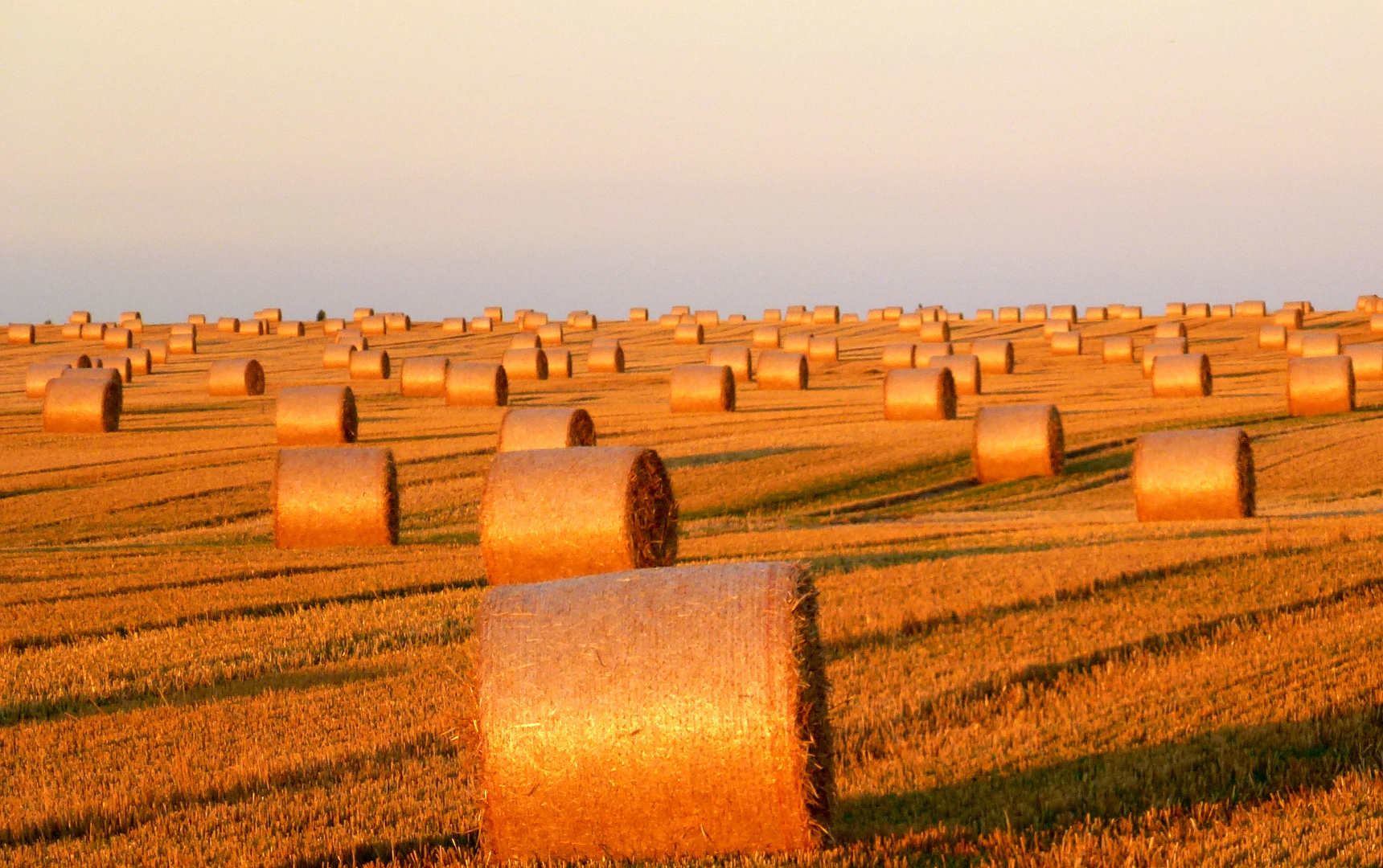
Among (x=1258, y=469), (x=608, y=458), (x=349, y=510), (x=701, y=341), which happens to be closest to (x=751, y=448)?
(x=1258, y=469)

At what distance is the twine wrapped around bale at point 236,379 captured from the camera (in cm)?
4169

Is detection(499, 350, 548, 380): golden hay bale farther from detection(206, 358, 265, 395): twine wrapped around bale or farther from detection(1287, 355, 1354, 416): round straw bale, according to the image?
detection(1287, 355, 1354, 416): round straw bale

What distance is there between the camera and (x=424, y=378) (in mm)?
40906

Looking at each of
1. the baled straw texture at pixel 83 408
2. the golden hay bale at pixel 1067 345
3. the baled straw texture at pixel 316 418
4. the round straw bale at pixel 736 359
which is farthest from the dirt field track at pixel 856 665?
the golden hay bale at pixel 1067 345

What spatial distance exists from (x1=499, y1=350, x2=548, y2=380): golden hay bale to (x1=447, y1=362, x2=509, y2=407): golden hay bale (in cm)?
777

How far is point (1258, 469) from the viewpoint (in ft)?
87.0

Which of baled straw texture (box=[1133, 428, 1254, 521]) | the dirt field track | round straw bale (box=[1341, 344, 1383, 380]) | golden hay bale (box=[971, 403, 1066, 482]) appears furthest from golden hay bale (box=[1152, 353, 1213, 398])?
baled straw texture (box=[1133, 428, 1254, 521])

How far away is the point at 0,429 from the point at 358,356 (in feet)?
44.9

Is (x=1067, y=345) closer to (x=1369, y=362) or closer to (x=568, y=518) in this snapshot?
(x=1369, y=362)

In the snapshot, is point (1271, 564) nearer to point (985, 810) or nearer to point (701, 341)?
point (985, 810)

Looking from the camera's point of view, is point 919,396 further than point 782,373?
No

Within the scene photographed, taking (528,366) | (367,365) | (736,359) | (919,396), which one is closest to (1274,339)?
(736,359)

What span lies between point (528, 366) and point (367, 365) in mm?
4449

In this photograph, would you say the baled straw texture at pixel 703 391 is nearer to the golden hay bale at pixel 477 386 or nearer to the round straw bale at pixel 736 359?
the golden hay bale at pixel 477 386
